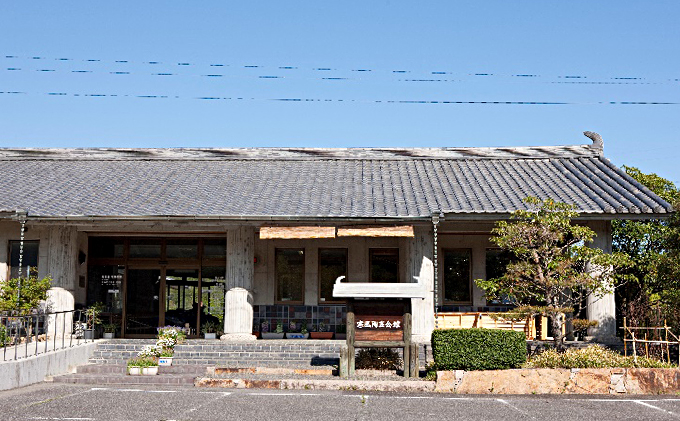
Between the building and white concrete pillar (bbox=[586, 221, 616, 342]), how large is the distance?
39mm

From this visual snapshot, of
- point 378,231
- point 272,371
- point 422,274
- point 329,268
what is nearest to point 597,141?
point 422,274

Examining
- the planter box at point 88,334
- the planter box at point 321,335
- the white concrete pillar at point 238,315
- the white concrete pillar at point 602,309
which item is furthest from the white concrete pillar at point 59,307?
the white concrete pillar at point 602,309

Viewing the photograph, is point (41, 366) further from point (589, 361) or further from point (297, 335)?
point (589, 361)

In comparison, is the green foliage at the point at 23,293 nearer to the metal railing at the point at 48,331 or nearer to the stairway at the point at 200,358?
the metal railing at the point at 48,331

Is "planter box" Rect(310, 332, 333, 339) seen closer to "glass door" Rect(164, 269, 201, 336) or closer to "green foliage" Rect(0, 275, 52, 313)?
"glass door" Rect(164, 269, 201, 336)

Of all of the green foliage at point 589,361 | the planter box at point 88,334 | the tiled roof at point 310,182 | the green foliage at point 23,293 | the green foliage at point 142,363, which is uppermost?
the tiled roof at point 310,182

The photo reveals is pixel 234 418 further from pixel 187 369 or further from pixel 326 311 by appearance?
pixel 326 311

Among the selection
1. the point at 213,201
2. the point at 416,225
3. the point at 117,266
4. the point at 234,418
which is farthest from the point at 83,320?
the point at 234,418

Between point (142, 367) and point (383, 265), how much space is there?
875 centimetres

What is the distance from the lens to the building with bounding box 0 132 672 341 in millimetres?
19375

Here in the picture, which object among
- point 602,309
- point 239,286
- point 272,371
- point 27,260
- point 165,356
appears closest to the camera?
point 272,371

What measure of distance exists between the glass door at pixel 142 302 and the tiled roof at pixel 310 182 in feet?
8.89

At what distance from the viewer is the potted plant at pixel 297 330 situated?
21489mm

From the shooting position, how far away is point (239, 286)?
1983 cm
